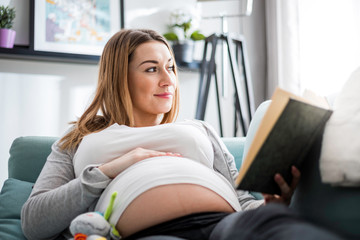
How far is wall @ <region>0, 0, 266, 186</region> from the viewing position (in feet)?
8.41

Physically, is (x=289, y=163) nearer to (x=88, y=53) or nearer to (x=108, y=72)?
(x=108, y=72)

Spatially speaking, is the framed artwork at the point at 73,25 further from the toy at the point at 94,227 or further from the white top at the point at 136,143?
the toy at the point at 94,227

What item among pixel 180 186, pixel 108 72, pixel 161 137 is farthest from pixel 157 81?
pixel 180 186

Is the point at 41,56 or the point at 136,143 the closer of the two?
the point at 136,143

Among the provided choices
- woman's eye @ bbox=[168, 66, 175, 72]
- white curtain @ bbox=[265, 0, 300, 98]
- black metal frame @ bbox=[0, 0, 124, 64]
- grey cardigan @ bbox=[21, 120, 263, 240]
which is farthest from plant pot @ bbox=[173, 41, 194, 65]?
grey cardigan @ bbox=[21, 120, 263, 240]

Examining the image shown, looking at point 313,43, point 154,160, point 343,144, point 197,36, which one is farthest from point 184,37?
point 343,144

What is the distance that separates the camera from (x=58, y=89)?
2.70 metres

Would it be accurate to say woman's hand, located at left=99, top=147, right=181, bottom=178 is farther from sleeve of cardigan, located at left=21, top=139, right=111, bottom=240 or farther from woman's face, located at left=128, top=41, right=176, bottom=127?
woman's face, located at left=128, top=41, right=176, bottom=127

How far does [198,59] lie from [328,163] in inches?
98.4

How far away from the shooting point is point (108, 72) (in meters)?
1.41

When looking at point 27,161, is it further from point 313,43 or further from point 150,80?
point 313,43

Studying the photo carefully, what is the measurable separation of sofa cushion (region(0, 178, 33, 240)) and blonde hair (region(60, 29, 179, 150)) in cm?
27

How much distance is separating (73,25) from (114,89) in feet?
5.04

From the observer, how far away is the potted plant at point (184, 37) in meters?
2.89
